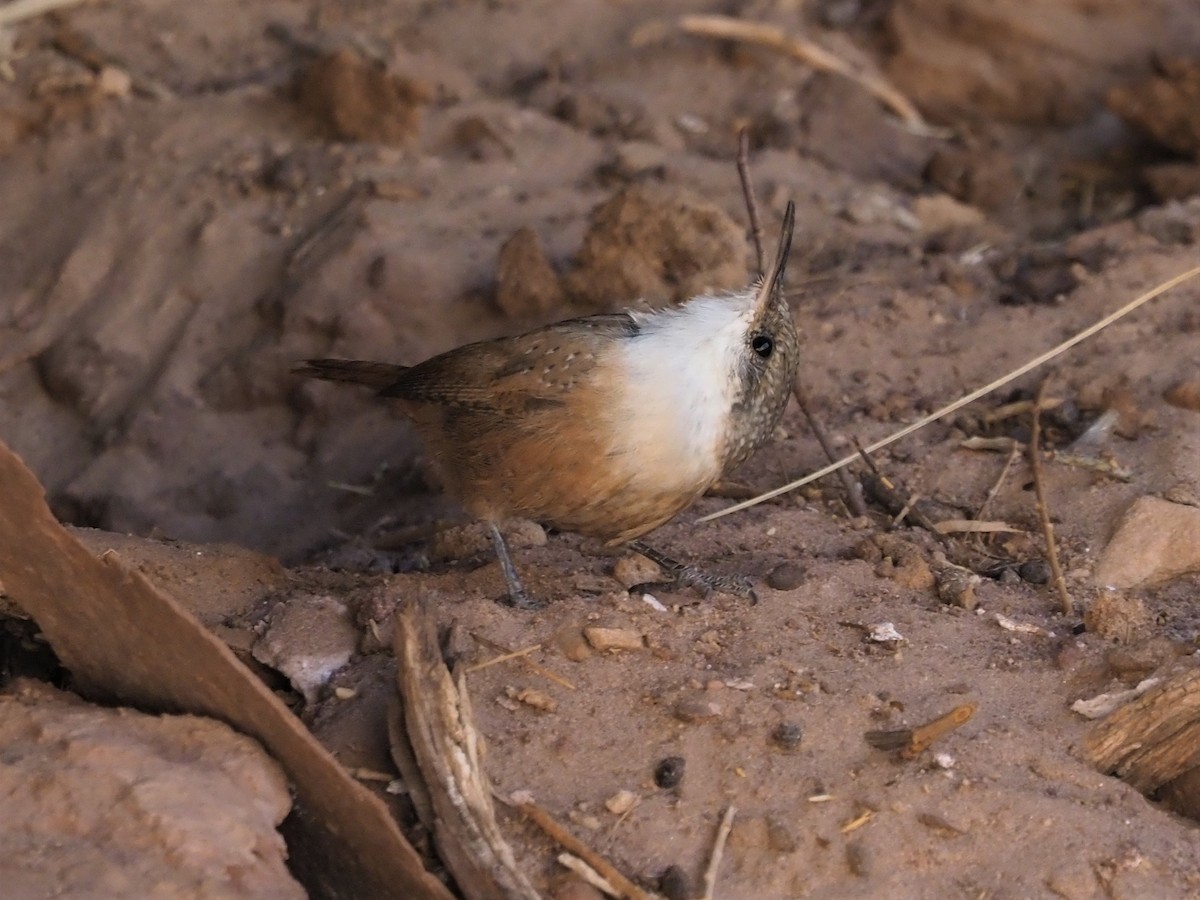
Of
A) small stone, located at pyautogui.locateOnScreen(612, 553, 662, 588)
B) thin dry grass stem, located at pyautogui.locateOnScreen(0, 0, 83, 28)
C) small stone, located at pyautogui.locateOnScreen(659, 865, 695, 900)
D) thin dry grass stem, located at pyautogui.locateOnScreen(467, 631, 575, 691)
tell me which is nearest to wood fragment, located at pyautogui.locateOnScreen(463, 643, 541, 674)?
thin dry grass stem, located at pyautogui.locateOnScreen(467, 631, 575, 691)

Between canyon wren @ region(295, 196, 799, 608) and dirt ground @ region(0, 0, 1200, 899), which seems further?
canyon wren @ region(295, 196, 799, 608)

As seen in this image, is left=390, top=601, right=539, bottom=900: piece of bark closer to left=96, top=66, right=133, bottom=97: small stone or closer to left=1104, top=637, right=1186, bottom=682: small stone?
left=1104, top=637, right=1186, bottom=682: small stone

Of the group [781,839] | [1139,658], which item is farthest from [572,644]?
[1139,658]

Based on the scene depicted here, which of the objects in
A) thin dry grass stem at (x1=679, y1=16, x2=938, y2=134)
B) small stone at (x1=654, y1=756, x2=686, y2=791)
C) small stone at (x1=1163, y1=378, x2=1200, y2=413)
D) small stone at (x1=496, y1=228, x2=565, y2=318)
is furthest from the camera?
thin dry grass stem at (x1=679, y1=16, x2=938, y2=134)

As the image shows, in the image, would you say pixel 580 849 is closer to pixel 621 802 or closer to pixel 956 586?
pixel 621 802

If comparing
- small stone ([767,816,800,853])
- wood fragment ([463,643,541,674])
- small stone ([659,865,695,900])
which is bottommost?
small stone ([767,816,800,853])

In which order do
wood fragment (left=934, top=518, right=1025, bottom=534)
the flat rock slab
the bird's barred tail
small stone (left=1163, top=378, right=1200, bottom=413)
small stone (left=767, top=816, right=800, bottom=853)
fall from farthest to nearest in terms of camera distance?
the bird's barred tail
small stone (left=1163, top=378, right=1200, bottom=413)
wood fragment (left=934, top=518, right=1025, bottom=534)
small stone (left=767, top=816, right=800, bottom=853)
the flat rock slab

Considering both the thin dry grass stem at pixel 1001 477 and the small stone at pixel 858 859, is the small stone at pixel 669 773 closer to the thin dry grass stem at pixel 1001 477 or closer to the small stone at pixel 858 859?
the small stone at pixel 858 859
